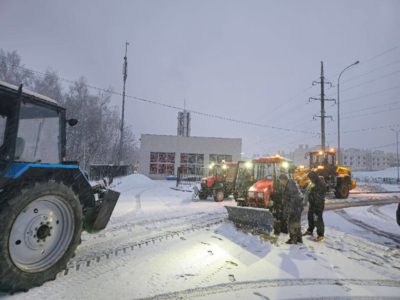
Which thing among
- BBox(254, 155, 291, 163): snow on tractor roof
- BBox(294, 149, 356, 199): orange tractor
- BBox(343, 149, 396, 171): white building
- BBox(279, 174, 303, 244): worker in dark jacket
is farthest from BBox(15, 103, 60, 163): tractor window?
BBox(343, 149, 396, 171): white building

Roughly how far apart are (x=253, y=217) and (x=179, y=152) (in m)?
29.6

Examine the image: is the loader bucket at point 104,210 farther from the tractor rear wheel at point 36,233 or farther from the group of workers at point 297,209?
the group of workers at point 297,209

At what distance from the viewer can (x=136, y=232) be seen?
583 centimetres

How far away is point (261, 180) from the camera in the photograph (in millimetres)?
8711

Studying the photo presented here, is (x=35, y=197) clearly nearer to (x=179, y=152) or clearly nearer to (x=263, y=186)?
(x=263, y=186)

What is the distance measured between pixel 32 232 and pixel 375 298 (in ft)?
13.7

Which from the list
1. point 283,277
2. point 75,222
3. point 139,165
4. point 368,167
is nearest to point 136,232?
point 75,222

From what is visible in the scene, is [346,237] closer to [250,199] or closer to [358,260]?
[358,260]

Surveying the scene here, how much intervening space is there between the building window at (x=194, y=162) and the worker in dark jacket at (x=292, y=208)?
30236 mm

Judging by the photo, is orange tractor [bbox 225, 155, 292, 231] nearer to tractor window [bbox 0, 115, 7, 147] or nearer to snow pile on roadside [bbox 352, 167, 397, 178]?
tractor window [bbox 0, 115, 7, 147]

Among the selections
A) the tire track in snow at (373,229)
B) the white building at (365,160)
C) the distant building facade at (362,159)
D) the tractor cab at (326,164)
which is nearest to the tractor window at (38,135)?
the tire track in snow at (373,229)

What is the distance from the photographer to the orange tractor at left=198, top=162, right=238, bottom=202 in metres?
13.5

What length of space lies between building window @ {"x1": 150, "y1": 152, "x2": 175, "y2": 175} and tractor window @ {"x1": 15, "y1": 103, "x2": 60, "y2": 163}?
1244 inches

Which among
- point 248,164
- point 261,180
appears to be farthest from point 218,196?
point 261,180
